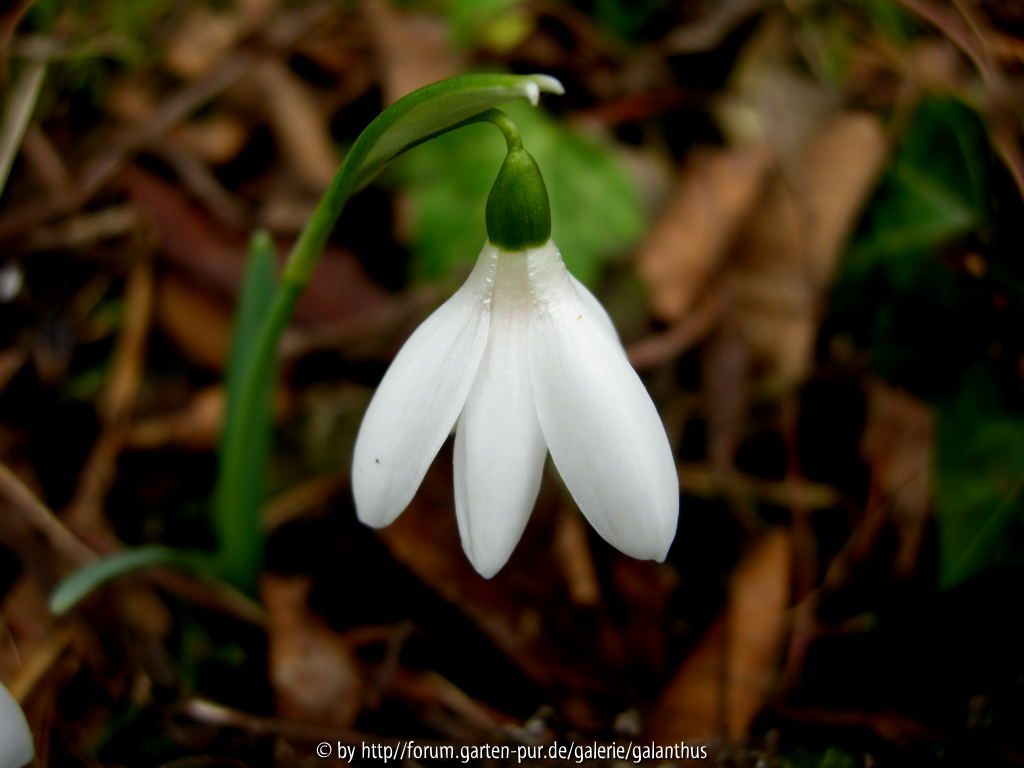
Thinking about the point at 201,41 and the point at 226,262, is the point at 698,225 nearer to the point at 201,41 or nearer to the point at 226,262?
the point at 226,262

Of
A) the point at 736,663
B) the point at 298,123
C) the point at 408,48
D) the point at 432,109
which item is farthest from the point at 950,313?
the point at 298,123

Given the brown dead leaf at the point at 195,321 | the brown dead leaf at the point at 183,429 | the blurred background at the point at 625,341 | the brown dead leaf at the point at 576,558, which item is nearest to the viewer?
the blurred background at the point at 625,341

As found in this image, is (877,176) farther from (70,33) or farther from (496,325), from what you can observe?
(70,33)

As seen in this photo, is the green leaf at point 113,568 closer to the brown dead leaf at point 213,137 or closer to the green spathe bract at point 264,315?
the green spathe bract at point 264,315

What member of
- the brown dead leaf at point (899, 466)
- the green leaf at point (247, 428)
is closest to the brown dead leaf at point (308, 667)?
the green leaf at point (247, 428)

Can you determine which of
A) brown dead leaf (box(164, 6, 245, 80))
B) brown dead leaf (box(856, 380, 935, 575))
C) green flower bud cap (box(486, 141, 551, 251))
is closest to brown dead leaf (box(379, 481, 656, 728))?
brown dead leaf (box(856, 380, 935, 575))

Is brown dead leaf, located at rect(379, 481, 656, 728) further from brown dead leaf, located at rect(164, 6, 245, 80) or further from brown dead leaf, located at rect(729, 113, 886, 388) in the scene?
brown dead leaf, located at rect(164, 6, 245, 80)
